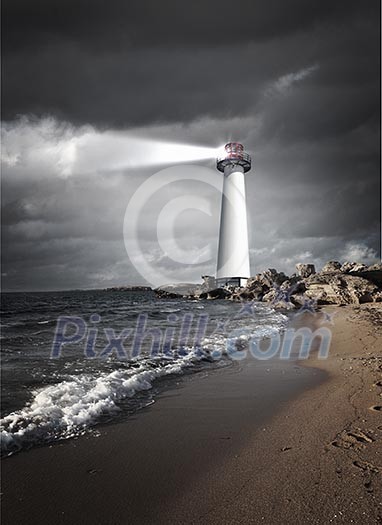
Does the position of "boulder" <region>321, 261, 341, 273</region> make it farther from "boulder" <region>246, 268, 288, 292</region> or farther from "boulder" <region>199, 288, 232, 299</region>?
"boulder" <region>199, 288, 232, 299</region>

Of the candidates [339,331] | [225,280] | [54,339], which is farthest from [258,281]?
[54,339]

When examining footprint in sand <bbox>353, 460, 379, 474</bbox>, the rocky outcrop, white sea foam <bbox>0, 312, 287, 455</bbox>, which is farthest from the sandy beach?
the rocky outcrop

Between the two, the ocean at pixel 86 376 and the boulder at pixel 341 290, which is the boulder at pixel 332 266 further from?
the ocean at pixel 86 376

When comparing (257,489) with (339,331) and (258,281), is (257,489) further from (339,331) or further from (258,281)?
(258,281)

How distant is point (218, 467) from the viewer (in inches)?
119

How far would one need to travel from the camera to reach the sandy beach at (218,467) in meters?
2.38

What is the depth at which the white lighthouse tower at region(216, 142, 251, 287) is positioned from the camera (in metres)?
41.2

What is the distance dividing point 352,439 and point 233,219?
127ft

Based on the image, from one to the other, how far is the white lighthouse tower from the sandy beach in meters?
36.7

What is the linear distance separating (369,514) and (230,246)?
129ft

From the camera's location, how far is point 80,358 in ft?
28.0

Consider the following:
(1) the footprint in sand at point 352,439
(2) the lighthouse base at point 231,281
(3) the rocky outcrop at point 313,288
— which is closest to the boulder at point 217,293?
(3) the rocky outcrop at point 313,288

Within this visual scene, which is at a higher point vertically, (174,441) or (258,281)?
(258,281)

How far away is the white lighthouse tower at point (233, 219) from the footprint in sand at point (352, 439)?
37973mm
